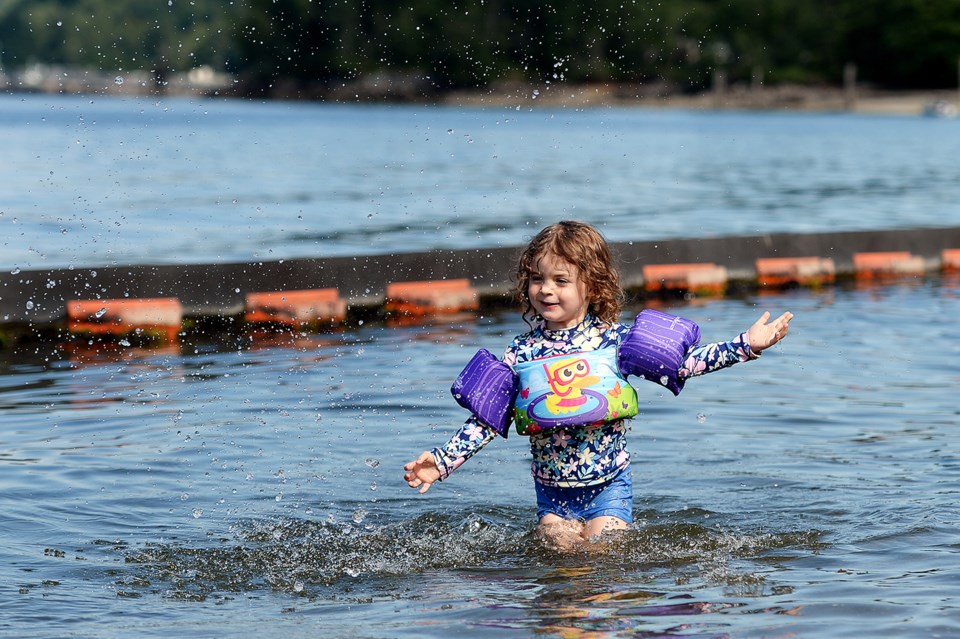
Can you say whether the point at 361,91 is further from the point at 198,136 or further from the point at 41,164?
the point at 41,164

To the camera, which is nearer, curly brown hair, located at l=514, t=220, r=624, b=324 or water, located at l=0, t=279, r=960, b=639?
water, located at l=0, t=279, r=960, b=639

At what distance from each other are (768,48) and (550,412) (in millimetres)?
140675

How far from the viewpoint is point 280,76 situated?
170 meters

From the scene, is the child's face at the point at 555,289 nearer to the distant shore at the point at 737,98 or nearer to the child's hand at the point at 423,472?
the child's hand at the point at 423,472

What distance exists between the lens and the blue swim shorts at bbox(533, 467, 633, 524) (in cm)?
651

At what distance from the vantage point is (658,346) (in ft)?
20.2

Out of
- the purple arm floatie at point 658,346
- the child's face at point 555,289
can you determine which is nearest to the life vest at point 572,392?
the purple arm floatie at point 658,346

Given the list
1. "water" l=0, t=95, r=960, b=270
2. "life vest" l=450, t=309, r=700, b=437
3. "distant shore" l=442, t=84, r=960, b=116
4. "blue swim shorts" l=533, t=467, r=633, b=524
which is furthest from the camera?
"distant shore" l=442, t=84, r=960, b=116

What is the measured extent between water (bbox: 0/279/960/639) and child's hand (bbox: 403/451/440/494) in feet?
1.53

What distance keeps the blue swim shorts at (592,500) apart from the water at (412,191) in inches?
174

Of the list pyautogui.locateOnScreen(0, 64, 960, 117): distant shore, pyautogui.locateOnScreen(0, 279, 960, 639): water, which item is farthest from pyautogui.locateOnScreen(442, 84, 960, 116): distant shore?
pyautogui.locateOnScreen(0, 279, 960, 639): water

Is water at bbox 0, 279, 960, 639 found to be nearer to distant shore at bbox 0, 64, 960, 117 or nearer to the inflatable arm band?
the inflatable arm band

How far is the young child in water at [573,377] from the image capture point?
6113 mm

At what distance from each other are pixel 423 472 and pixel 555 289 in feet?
3.16
